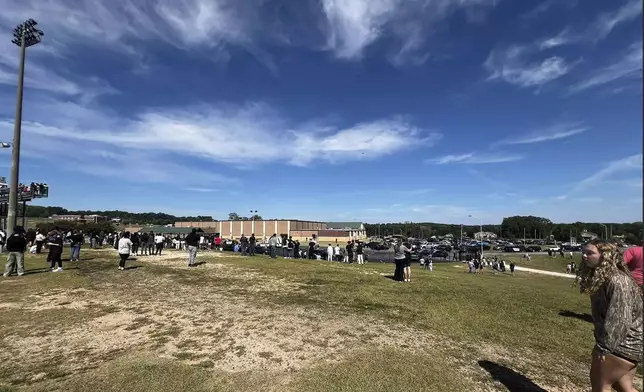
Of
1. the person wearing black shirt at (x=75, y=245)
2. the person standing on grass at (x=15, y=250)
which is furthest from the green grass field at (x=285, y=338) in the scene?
the person wearing black shirt at (x=75, y=245)

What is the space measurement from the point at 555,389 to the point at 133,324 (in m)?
7.31

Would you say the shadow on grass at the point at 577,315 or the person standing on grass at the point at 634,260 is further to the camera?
the shadow on grass at the point at 577,315

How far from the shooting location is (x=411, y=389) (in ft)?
15.1

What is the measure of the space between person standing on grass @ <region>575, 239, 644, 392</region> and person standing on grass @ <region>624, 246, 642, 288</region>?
1.05 metres

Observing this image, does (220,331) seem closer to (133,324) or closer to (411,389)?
(133,324)

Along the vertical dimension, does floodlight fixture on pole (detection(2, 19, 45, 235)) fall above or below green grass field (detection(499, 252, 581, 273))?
above

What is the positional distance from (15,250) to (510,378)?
1583 cm

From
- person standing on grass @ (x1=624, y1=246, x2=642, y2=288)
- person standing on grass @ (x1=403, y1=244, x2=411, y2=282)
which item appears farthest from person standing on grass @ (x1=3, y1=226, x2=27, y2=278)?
person standing on grass @ (x1=624, y1=246, x2=642, y2=288)

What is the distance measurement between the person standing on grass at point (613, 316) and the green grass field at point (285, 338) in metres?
1.74

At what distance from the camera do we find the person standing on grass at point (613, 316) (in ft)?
10.6

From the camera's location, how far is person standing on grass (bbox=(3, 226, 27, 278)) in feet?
42.5

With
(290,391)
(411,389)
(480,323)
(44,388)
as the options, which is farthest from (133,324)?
(480,323)

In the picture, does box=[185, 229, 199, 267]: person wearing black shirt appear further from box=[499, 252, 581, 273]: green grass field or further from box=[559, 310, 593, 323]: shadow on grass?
box=[499, 252, 581, 273]: green grass field

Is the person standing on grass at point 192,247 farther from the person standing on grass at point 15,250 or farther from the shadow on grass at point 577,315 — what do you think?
the shadow on grass at point 577,315
